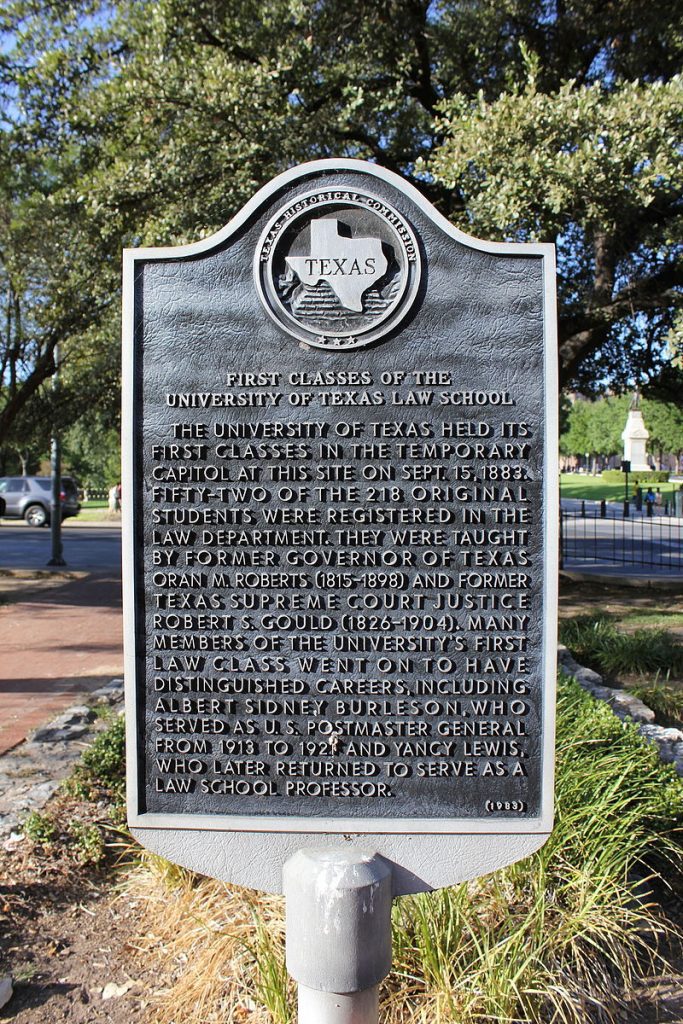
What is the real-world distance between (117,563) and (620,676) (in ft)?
42.9

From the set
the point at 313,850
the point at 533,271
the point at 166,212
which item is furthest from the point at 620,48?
the point at 313,850

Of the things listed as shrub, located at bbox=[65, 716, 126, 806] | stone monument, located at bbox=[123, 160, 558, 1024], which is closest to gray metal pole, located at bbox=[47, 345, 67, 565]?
A: shrub, located at bbox=[65, 716, 126, 806]

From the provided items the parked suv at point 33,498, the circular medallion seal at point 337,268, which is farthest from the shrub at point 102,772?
the parked suv at point 33,498

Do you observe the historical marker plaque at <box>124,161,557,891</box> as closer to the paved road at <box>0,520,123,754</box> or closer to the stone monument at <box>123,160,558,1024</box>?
the stone monument at <box>123,160,558,1024</box>

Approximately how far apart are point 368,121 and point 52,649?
706cm

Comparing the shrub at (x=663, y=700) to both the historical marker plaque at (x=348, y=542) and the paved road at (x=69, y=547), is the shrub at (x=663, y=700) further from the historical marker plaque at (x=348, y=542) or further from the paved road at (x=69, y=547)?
the paved road at (x=69, y=547)

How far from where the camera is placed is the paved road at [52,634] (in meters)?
7.04

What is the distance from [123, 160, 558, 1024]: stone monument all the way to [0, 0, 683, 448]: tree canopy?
5.20 m

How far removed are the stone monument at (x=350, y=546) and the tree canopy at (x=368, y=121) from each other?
5.20m

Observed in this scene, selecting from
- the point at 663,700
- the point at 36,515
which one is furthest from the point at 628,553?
the point at 36,515

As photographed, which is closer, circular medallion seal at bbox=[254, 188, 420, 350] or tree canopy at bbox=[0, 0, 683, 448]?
circular medallion seal at bbox=[254, 188, 420, 350]

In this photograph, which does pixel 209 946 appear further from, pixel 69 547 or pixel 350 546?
pixel 69 547

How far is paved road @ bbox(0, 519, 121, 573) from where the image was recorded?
18.4 m

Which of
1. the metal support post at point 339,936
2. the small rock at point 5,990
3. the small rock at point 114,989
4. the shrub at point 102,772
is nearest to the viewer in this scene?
the metal support post at point 339,936
